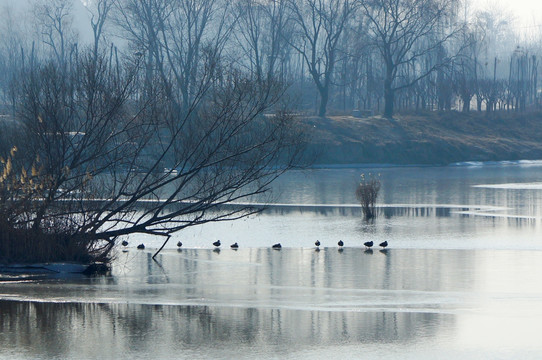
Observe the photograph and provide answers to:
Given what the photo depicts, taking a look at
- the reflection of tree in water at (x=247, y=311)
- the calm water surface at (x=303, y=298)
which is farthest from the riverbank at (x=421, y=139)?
the reflection of tree in water at (x=247, y=311)

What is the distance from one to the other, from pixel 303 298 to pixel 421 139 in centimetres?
4419

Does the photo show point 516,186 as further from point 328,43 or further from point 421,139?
point 328,43

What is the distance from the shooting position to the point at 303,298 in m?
11.7

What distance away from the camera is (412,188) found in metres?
33.4

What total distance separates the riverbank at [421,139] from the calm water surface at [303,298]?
1153 inches

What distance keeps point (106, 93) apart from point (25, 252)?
3160 mm

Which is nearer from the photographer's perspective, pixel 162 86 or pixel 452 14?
pixel 162 86

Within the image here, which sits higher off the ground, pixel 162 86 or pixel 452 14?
pixel 452 14

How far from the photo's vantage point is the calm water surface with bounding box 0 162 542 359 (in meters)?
8.80

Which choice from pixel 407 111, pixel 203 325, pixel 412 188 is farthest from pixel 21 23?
pixel 203 325

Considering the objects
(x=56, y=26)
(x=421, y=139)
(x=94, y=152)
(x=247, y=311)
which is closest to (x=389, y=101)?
(x=421, y=139)

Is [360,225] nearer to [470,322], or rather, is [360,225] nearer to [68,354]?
[470,322]

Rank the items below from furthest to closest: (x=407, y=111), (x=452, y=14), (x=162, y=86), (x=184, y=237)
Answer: (x=407, y=111) → (x=452, y=14) → (x=184, y=237) → (x=162, y=86)

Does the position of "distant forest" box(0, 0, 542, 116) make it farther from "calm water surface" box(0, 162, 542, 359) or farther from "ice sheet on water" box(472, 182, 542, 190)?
"calm water surface" box(0, 162, 542, 359)
